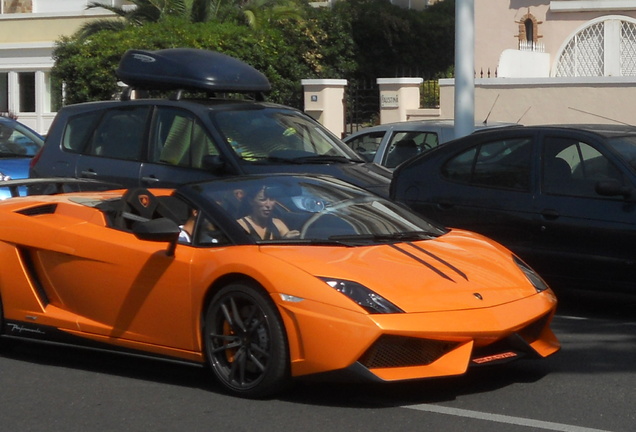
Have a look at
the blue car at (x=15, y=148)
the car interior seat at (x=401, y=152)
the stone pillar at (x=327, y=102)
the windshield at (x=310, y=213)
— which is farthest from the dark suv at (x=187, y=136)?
the stone pillar at (x=327, y=102)

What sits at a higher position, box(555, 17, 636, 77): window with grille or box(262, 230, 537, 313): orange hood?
box(555, 17, 636, 77): window with grille

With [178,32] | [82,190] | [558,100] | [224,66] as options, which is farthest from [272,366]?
[178,32]

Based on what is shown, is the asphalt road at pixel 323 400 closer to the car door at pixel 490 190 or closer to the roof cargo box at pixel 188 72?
the car door at pixel 490 190

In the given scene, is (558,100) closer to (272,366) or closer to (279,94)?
(279,94)

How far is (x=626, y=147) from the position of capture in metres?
8.69

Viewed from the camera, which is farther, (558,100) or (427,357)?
(558,100)

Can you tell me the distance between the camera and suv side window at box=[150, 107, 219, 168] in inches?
400

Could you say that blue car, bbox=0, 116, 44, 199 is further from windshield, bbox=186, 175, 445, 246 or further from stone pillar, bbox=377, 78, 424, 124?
stone pillar, bbox=377, 78, 424, 124

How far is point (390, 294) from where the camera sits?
5.82 m

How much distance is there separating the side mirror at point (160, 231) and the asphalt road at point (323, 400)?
0.87 meters

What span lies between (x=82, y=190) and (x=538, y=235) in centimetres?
358

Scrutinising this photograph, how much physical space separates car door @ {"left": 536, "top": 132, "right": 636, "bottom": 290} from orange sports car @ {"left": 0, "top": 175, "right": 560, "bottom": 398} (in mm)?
1598

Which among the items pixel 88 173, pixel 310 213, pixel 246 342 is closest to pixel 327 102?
pixel 88 173

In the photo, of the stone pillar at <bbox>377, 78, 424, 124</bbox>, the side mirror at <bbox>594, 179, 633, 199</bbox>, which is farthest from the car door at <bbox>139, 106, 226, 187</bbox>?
the stone pillar at <bbox>377, 78, 424, 124</bbox>
